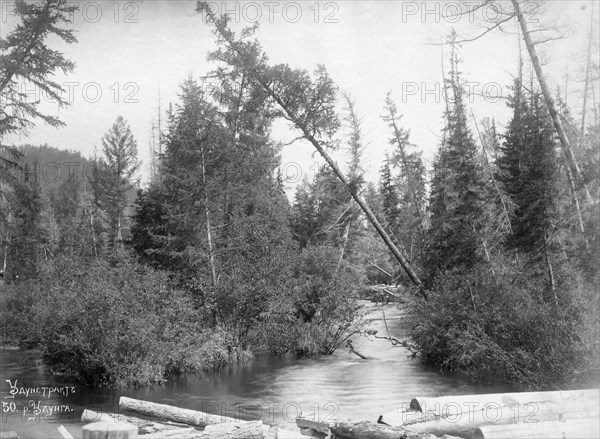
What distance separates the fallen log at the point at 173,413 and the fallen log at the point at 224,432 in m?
1.72

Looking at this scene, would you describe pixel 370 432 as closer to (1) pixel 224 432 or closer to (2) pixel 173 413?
(1) pixel 224 432

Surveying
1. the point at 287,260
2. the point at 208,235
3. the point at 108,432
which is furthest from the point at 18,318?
the point at 108,432

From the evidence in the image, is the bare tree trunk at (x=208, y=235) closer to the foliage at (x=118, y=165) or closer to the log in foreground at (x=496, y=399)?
the log in foreground at (x=496, y=399)

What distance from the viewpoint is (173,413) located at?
11055 mm

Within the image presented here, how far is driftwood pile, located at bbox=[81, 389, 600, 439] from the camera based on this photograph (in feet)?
26.3

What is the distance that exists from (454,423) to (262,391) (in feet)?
25.6

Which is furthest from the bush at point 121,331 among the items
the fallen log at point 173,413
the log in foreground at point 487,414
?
the log in foreground at point 487,414

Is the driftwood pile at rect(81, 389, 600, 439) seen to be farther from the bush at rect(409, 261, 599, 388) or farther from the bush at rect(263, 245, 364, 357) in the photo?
the bush at rect(263, 245, 364, 357)

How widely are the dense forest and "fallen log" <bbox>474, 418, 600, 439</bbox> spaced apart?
5116 millimetres

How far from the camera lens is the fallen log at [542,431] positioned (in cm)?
794

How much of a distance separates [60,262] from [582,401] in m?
21.3

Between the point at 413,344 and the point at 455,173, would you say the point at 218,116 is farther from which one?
the point at 413,344

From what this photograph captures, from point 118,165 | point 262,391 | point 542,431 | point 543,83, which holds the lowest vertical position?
point 262,391

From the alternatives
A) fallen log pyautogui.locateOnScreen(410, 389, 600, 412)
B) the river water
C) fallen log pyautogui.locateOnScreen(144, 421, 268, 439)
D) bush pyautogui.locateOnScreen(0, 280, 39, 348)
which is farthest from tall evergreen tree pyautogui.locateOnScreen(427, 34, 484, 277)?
bush pyautogui.locateOnScreen(0, 280, 39, 348)
